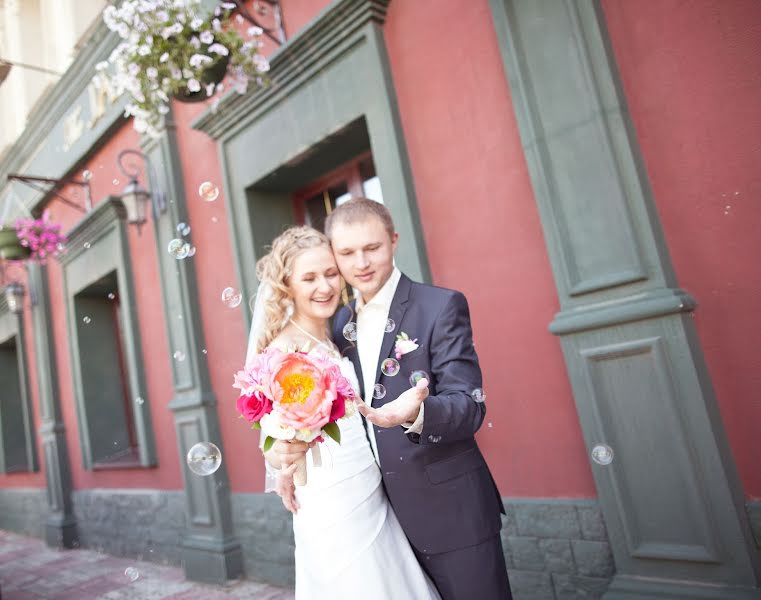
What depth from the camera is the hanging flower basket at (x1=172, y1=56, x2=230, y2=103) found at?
12.9ft

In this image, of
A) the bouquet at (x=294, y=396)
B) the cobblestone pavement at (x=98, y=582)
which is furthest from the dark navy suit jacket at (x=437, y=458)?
the cobblestone pavement at (x=98, y=582)

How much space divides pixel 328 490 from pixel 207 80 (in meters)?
3.17

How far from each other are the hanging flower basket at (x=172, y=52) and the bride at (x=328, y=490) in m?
2.24

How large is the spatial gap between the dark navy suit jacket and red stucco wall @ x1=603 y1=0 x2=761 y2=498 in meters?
1.29

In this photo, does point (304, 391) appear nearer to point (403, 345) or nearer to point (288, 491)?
point (403, 345)

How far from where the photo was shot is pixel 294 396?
57.6 inches

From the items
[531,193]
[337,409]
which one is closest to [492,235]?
[531,193]

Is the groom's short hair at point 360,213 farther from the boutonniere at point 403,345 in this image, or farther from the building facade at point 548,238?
the building facade at point 548,238

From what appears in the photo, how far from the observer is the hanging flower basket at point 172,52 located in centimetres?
379

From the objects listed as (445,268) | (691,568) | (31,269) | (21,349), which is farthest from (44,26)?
(691,568)

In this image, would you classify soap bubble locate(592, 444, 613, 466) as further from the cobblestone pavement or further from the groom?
the cobblestone pavement

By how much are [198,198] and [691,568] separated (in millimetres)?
5062

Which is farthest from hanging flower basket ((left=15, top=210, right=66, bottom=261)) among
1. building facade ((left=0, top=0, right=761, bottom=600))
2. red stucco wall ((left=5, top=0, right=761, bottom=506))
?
red stucco wall ((left=5, top=0, right=761, bottom=506))

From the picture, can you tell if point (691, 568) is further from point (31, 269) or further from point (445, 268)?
point (31, 269)
